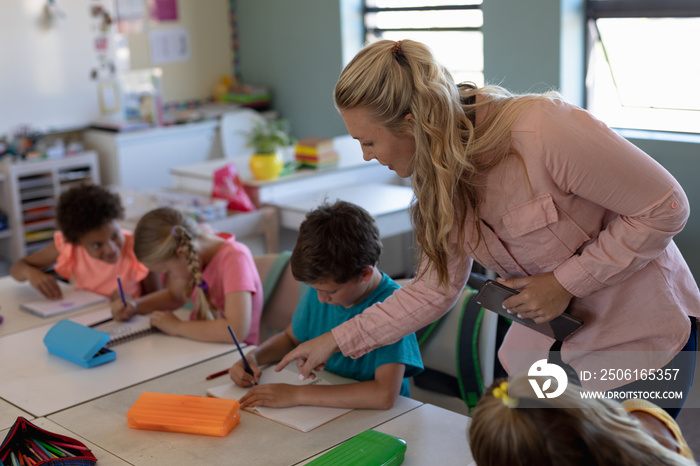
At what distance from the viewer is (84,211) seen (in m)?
2.27

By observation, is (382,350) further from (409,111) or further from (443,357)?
(409,111)

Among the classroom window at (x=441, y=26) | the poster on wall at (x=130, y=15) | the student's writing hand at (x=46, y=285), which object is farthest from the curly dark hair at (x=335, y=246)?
the poster on wall at (x=130, y=15)

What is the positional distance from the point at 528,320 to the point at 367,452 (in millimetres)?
364

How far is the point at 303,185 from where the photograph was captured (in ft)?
11.9

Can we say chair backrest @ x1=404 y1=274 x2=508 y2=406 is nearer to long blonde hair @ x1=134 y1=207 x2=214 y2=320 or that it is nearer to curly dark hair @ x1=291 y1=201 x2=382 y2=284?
curly dark hair @ x1=291 y1=201 x2=382 y2=284

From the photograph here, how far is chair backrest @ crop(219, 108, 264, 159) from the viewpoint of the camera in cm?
514

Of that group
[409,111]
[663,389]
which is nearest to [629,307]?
[663,389]

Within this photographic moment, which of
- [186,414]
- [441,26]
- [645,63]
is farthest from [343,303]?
[441,26]

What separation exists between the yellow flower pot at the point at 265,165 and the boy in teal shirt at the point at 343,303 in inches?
72.5

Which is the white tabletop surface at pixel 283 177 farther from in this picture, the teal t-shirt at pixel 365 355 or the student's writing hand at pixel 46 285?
the teal t-shirt at pixel 365 355

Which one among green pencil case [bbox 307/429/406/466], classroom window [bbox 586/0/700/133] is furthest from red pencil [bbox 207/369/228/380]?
classroom window [bbox 586/0/700/133]

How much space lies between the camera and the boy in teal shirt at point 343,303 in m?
1.47

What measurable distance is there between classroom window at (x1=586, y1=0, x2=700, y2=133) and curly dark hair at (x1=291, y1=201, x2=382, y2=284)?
7.69 ft

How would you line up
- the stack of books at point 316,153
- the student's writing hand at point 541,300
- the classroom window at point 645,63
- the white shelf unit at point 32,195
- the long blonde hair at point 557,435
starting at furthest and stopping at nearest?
the white shelf unit at point 32,195, the stack of books at point 316,153, the classroom window at point 645,63, the student's writing hand at point 541,300, the long blonde hair at point 557,435
